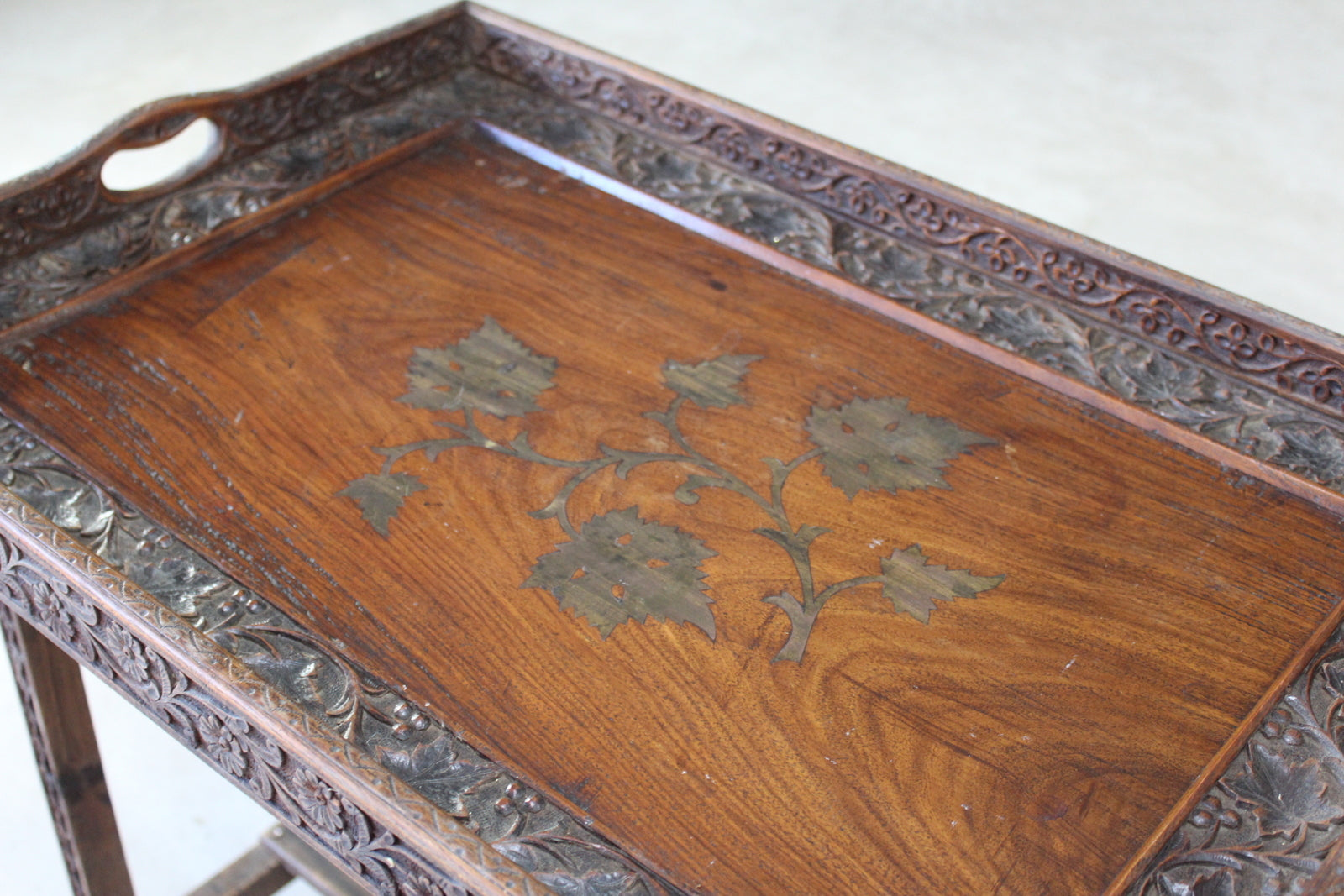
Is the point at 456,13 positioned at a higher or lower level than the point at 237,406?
higher

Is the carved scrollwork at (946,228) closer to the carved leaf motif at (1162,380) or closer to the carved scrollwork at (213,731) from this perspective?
the carved leaf motif at (1162,380)

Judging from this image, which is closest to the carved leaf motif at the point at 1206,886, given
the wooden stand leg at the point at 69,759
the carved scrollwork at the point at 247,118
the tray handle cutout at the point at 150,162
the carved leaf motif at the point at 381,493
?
the carved leaf motif at the point at 381,493

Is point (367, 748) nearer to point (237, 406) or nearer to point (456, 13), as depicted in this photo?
point (237, 406)

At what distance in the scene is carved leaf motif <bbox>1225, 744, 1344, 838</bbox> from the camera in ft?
2.89

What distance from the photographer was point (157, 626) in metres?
0.95

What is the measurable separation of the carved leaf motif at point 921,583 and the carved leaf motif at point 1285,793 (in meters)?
0.24

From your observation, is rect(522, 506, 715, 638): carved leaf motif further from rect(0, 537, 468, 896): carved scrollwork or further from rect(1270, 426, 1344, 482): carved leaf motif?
rect(1270, 426, 1344, 482): carved leaf motif

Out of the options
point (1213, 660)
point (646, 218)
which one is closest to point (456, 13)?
point (646, 218)

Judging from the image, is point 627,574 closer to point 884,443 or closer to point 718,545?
point 718,545

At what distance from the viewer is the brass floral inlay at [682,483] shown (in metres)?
1.08

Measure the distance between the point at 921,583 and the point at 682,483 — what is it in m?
0.23

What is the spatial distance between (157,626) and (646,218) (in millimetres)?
771

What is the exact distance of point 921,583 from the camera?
1.09 m

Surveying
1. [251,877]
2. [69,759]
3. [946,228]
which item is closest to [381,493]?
[69,759]
